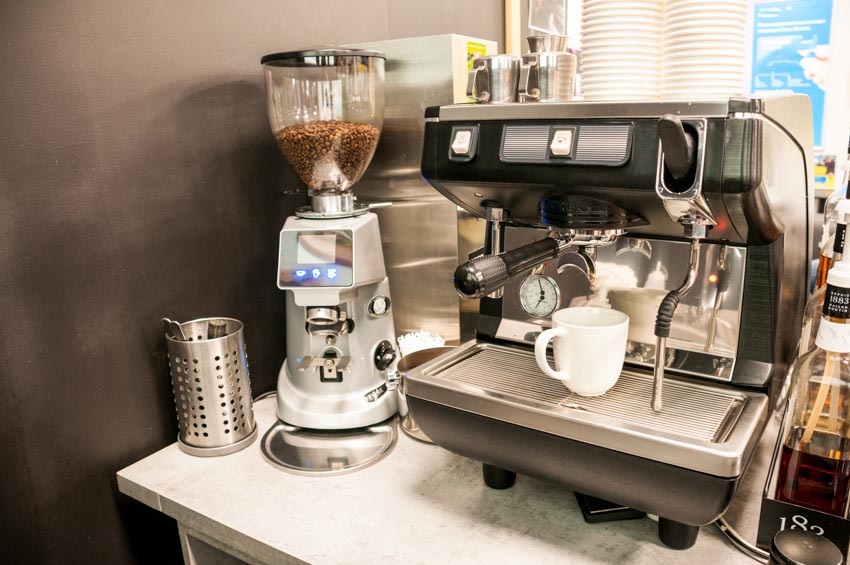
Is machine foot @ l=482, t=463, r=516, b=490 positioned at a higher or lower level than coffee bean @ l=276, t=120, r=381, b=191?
lower

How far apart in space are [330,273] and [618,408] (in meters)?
0.45

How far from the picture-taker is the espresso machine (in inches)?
24.4

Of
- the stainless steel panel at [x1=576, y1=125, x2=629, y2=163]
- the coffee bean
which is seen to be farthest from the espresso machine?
the coffee bean

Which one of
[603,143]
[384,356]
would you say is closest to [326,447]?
[384,356]

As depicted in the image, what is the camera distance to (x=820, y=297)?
0.86 metres

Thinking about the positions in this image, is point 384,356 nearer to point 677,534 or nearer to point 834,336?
point 677,534

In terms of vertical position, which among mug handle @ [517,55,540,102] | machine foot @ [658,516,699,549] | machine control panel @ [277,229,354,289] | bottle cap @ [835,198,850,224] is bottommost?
machine foot @ [658,516,699,549]

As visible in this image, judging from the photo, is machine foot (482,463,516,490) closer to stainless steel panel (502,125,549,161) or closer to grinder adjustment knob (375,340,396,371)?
grinder adjustment knob (375,340,396,371)

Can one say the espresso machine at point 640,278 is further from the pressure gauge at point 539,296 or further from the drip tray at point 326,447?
the drip tray at point 326,447

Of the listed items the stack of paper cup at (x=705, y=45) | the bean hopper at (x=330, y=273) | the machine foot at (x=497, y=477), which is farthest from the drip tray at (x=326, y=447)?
the stack of paper cup at (x=705, y=45)

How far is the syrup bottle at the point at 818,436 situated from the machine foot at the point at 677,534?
10 cm

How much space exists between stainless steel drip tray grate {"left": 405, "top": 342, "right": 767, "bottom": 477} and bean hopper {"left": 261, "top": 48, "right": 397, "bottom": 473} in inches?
8.3

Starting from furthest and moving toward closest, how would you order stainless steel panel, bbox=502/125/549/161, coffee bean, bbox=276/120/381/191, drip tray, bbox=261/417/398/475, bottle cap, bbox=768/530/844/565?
coffee bean, bbox=276/120/381/191
drip tray, bbox=261/417/398/475
stainless steel panel, bbox=502/125/549/161
bottle cap, bbox=768/530/844/565

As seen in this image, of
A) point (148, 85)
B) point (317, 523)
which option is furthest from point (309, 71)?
point (317, 523)
